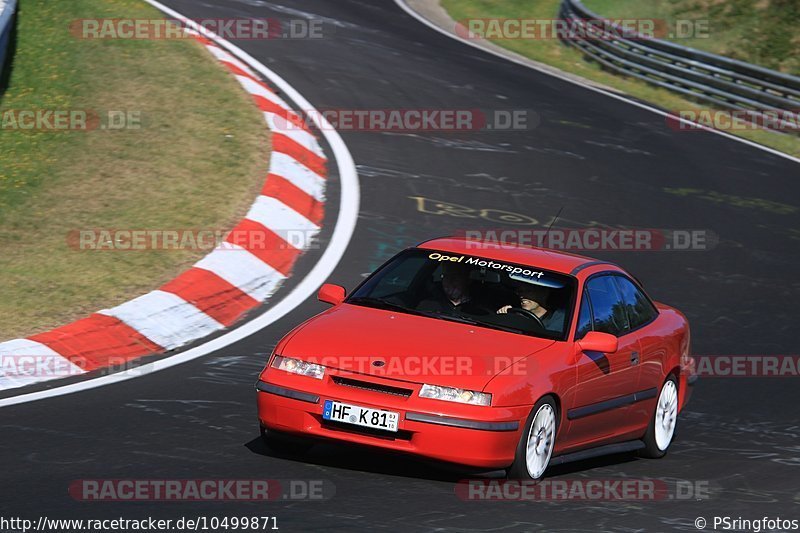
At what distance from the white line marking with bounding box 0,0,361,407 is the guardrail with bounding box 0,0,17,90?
3.65 m

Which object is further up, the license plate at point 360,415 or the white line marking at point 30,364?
the license plate at point 360,415

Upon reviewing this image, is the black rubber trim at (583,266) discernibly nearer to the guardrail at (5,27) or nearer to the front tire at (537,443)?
the front tire at (537,443)

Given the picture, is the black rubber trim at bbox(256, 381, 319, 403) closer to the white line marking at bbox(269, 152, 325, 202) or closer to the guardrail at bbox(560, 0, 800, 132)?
the white line marking at bbox(269, 152, 325, 202)

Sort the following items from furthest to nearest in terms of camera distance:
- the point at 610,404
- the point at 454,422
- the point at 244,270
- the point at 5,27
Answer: the point at 5,27, the point at 244,270, the point at 610,404, the point at 454,422

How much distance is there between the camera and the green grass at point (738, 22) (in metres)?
26.2

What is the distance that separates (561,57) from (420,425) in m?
18.8

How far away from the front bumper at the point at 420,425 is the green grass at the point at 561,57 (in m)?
13.8

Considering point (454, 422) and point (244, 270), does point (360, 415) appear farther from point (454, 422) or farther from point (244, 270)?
point (244, 270)

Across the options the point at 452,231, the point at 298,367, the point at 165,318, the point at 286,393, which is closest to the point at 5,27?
the point at 452,231

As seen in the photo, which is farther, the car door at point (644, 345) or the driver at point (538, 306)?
the car door at point (644, 345)

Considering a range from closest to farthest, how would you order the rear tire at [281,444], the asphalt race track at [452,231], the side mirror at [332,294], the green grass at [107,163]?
the asphalt race track at [452,231] → the rear tire at [281,444] → the side mirror at [332,294] → the green grass at [107,163]

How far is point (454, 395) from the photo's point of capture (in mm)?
6922

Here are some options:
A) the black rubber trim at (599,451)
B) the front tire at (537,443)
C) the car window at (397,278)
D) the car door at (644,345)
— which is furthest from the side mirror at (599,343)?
the car window at (397,278)

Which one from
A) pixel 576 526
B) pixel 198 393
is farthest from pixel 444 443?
pixel 198 393
